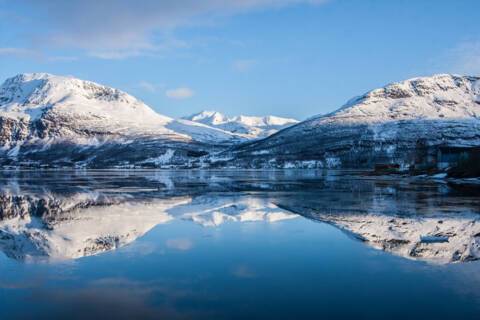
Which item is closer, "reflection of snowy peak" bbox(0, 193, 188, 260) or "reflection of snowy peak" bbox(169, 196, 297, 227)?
"reflection of snowy peak" bbox(0, 193, 188, 260)

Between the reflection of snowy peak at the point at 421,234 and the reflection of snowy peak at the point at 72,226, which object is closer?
the reflection of snowy peak at the point at 421,234

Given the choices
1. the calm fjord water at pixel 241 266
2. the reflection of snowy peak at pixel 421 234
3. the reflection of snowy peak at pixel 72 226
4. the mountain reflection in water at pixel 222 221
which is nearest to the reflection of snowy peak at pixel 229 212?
the mountain reflection in water at pixel 222 221

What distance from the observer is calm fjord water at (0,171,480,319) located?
11227 millimetres

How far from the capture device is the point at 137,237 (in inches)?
832

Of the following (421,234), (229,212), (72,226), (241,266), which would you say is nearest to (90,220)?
(72,226)

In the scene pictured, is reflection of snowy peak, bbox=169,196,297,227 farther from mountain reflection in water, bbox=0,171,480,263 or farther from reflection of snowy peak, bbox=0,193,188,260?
reflection of snowy peak, bbox=0,193,188,260

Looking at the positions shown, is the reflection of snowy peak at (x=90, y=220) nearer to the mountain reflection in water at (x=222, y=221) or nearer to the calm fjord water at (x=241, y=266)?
the mountain reflection in water at (x=222, y=221)

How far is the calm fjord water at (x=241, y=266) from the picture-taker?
1123 centimetres

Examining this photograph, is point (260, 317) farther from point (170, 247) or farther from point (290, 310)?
point (170, 247)

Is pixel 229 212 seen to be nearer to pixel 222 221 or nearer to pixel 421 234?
pixel 222 221

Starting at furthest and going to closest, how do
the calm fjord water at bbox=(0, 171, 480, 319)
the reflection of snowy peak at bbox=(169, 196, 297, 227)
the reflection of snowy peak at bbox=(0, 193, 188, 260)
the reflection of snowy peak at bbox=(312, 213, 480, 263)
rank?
the reflection of snowy peak at bbox=(169, 196, 297, 227), the reflection of snowy peak at bbox=(0, 193, 188, 260), the reflection of snowy peak at bbox=(312, 213, 480, 263), the calm fjord water at bbox=(0, 171, 480, 319)

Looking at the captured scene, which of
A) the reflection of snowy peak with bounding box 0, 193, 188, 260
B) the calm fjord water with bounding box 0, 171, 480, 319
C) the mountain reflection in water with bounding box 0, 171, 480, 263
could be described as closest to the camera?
the calm fjord water with bounding box 0, 171, 480, 319

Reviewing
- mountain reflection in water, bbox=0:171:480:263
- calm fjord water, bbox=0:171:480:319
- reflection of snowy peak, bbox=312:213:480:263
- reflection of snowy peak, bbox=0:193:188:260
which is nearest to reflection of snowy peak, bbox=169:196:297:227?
mountain reflection in water, bbox=0:171:480:263

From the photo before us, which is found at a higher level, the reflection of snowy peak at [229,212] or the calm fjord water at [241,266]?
the reflection of snowy peak at [229,212]
